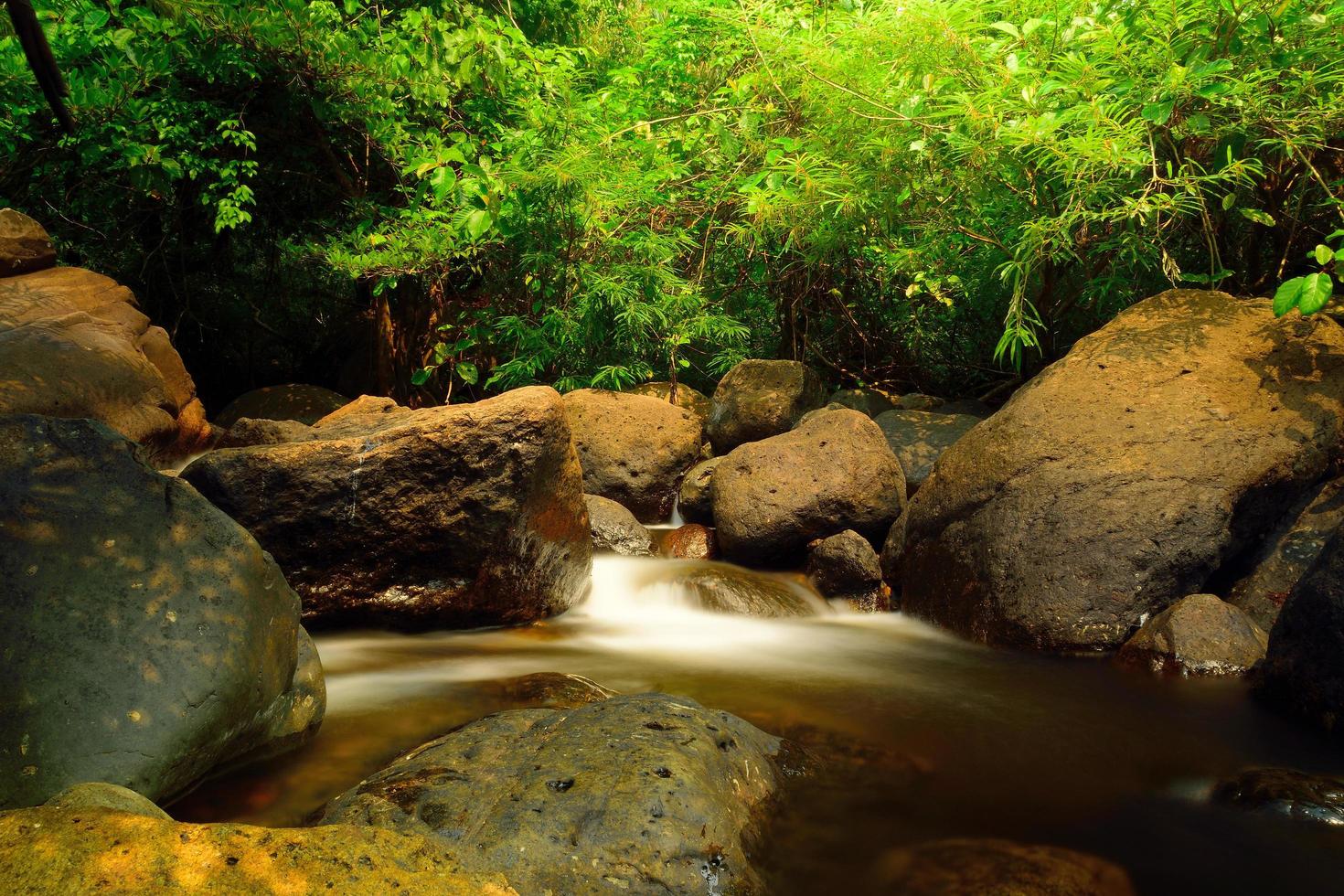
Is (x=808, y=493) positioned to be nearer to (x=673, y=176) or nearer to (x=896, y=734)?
(x=896, y=734)

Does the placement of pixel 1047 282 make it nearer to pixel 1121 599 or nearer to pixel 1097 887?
pixel 1121 599

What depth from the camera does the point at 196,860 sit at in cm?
151

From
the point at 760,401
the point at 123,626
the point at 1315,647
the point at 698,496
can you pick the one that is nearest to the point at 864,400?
the point at 760,401

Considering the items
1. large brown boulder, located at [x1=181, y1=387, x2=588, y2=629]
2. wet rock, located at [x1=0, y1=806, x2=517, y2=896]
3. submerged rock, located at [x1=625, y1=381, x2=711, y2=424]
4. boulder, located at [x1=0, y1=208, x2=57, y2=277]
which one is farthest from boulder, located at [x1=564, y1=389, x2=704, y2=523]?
wet rock, located at [x1=0, y1=806, x2=517, y2=896]

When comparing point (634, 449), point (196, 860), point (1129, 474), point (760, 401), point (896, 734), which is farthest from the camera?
point (760, 401)

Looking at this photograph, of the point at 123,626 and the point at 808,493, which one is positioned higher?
the point at 123,626

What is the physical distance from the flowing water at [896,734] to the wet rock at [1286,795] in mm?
74

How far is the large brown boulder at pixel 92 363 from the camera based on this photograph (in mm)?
5977

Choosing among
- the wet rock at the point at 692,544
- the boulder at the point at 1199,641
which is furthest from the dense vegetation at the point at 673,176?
the wet rock at the point at 692,544

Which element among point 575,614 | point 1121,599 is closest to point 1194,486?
point 1121,599

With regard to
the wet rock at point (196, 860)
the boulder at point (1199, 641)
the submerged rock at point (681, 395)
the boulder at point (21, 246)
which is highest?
the boulder at point (21, 246)

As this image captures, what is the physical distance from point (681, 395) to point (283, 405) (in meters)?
5.17

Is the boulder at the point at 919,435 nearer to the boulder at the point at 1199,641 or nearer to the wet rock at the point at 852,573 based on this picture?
the wet rock at the point at 852,573

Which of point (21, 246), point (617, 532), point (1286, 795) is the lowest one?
point (617, 532)
